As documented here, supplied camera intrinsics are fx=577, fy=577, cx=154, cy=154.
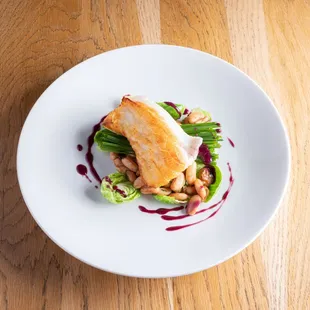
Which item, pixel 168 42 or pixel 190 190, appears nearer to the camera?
pixel 190 190

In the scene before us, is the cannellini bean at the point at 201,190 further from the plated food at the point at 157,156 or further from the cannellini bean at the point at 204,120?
the cannellini bean at the point at 204,120

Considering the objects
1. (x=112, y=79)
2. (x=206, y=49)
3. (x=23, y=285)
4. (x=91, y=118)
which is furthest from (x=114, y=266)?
(x=206, y=49)

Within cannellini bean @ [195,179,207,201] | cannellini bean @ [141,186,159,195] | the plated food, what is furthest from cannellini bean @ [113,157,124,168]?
cannellini bean @ [195,179,207,201]

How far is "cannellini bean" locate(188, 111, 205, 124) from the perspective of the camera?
1550 millimetres

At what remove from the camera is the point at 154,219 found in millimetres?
1413

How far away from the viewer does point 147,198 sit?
146 centimetres

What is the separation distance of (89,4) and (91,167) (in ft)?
2.58

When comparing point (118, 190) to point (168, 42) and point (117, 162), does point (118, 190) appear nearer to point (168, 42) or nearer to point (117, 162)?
point (117, 162)

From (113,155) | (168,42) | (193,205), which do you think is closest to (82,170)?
(113,155)

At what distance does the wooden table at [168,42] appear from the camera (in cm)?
143

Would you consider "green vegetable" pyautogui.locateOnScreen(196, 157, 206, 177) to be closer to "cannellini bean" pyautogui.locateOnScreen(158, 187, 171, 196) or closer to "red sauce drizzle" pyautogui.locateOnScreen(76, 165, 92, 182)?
"cannellini bean" pyautogui.locateOnScreen(158, 187, 171, 196)

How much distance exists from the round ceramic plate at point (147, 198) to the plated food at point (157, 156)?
0.09 feet

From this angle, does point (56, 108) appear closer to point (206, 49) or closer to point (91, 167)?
point (91, 167)

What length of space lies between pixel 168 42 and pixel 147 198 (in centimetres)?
70
